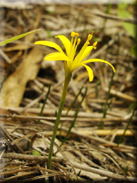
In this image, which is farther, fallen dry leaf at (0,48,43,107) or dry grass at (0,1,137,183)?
fallen dry leaf at (0,48,43,107)

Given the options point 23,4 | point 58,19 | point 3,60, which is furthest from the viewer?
point 58,19

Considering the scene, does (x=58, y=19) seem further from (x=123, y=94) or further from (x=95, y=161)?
(x=95, y=161)

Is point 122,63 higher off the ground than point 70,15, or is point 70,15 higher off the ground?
point 70,15

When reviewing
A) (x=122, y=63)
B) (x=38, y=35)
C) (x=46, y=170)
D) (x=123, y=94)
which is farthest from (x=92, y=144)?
(x=38, y=35)

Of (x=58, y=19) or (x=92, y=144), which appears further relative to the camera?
(x=58, y=19)

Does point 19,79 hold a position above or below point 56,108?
above

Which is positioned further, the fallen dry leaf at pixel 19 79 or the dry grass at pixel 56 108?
the fallen dry leaf at pixel 19 79

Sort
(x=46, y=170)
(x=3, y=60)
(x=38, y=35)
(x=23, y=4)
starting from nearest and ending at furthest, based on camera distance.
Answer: (x=46, y=170) → (x=3, y=60) → (x=38, y=35) → (x=23, y=4)

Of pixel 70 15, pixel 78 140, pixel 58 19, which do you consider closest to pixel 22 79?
pixel 78 140

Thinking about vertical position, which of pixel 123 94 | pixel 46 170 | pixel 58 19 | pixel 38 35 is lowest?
pixel 46 170
